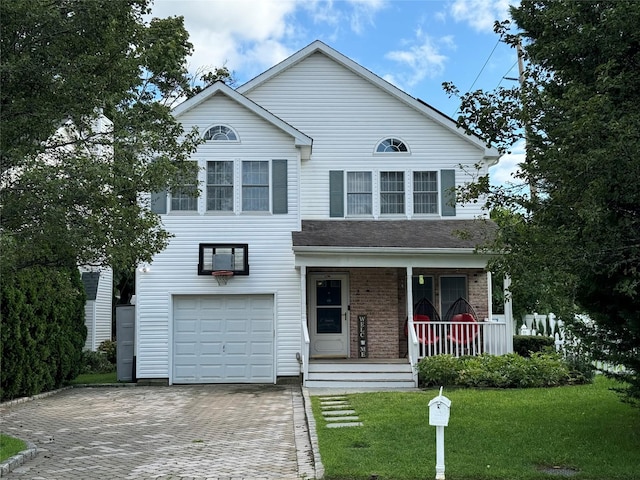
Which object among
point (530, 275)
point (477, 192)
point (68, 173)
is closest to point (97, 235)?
point (68, 173)

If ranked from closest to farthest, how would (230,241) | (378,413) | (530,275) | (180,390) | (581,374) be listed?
(530,275)
(378,413)
(581,374)
(180,390)
(230,241)

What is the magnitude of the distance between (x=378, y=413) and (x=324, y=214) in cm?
751

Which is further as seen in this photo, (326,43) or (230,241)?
(326,43)

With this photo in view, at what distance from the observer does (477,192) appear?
298 inches

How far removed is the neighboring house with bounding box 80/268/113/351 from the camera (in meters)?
22.4

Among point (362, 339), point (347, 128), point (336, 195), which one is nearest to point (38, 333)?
point (362, 339)

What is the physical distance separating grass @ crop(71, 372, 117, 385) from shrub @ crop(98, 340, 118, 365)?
1.75 meters

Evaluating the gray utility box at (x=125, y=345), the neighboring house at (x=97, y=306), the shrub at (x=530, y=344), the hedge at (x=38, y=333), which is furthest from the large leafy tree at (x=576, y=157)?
the neighboring house at (x=97, y=306)

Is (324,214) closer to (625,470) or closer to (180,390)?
(180,390)

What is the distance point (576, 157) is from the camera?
6.07m

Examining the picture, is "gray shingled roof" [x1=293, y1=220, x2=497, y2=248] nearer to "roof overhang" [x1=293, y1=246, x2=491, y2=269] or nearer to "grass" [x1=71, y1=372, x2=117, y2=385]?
"roof overhang" [x1=293, y1=246, x2=491, y2=269]

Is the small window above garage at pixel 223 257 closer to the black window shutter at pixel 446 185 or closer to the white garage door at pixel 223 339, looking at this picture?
the white garage door at pixel 223 339

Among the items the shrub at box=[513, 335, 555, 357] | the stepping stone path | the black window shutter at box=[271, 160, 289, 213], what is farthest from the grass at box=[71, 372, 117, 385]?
the shrub at box=[513, 335, 555, 357]

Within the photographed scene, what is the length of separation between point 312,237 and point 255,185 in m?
2.01
